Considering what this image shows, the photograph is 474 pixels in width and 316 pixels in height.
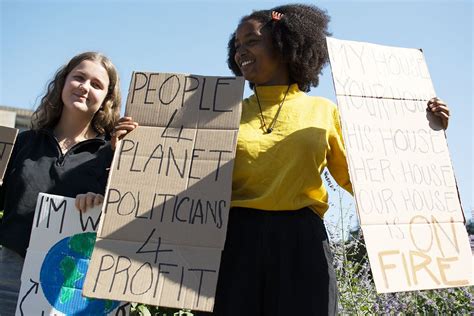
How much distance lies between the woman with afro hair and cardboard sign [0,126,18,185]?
984 mm

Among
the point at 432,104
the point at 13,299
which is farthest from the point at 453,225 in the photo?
the point at 13,299

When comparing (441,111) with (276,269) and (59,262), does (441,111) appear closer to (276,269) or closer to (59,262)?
(276,269)

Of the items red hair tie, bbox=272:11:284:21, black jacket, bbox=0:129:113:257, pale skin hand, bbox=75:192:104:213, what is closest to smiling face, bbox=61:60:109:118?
black jacket, bbox=0:129:113:257

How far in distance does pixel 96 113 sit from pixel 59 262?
70 cm

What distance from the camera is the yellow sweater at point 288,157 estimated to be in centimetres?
239

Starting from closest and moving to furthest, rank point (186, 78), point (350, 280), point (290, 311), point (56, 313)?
1. point (290, 311)
2. point (56, 313)
3. point (186, 78)
4. point (350, 280)

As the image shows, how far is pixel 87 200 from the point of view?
2492 millimetres

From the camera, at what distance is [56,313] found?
8.07 feet

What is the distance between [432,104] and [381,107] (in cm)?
23

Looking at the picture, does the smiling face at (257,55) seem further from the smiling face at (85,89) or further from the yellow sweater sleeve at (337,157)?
the smiling face at (85,89)

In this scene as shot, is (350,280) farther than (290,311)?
Yes

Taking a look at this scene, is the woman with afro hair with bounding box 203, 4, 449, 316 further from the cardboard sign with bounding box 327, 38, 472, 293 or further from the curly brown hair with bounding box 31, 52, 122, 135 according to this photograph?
the curly brown hair with bounding box 31, 52, 122, 135

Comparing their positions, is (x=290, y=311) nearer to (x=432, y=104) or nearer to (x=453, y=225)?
(x=453, y=225)

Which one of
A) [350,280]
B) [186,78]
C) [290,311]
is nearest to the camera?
[290,311]
